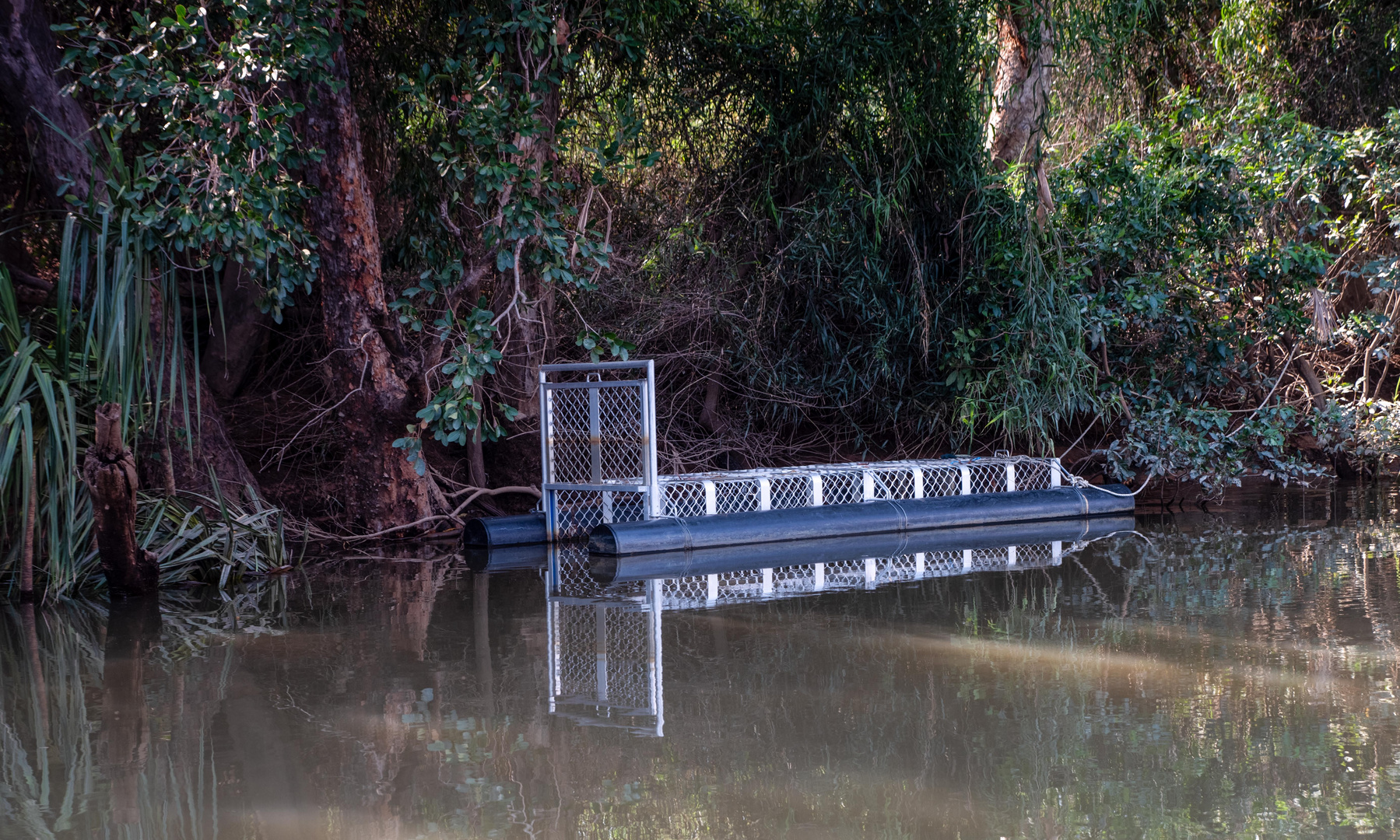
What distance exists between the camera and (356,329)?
7035mm

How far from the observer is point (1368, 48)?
1034cm

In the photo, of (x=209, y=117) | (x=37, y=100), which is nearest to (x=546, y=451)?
(x=209, y=117)

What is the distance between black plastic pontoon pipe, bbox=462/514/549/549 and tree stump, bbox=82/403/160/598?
A: 199 centimetres

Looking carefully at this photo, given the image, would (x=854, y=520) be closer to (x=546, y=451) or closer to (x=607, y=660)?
(x=546, y=451)

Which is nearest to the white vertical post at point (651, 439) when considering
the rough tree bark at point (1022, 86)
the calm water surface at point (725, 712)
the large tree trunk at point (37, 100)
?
the calm water surface at point (725, 712)

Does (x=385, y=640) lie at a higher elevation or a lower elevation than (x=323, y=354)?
lower

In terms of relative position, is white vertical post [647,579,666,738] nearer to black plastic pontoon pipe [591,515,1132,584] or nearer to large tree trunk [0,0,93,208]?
black plastic pontoon pipe [591,515,1132,584]

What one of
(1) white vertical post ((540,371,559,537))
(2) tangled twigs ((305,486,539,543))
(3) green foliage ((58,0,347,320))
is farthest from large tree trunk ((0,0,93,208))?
(1) white vertical post ((540,371,559,537))

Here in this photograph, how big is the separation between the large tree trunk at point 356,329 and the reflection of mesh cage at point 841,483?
182 centimetres

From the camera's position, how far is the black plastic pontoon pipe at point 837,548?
6.23m

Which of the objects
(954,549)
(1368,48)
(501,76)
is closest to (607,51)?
(501,76)

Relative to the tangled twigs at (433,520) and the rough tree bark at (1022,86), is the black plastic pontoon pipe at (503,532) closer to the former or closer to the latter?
the tangled twigs at (433,520)

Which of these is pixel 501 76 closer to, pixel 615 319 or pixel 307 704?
pixel 615 319

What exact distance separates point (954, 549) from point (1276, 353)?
532 cm
